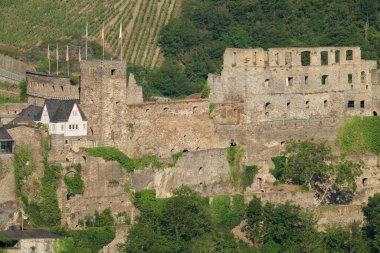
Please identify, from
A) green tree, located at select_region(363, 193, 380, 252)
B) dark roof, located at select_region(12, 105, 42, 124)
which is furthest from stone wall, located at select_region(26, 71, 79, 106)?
green tree, located at select_region(363, 193, 380, 252)

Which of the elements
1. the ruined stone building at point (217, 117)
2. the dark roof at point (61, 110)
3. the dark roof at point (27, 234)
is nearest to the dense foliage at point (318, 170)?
the ruined stone building at point (217, 117)

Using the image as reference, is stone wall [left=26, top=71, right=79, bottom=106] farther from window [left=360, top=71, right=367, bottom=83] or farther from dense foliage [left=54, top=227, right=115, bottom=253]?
window [left=360, top=71, right=367, bottom=83]

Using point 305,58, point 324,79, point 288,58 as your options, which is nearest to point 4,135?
point 288,58

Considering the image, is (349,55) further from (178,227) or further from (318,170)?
(178,227)

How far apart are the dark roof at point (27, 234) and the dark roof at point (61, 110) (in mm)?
5527

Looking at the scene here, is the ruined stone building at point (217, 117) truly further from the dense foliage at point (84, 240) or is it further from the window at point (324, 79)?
the dense foliage at point (84, 240)

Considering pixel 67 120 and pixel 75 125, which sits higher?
pixel 67 120

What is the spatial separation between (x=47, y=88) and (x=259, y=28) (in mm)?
23224

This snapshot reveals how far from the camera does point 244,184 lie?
95000 millimetres

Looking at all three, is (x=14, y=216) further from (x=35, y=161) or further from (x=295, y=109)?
(x=295, y=109)

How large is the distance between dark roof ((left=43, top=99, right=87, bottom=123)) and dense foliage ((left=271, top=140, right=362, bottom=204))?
9.22m

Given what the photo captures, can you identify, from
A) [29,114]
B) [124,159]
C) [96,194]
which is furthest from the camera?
[29,114]

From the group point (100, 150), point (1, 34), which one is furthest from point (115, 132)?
point (1, 34)

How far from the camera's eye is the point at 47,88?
9581 cm
